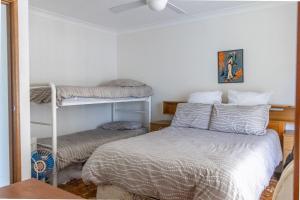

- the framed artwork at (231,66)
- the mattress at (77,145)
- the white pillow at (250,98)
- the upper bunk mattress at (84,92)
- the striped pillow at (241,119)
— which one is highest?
the framed artwork at (231,66)

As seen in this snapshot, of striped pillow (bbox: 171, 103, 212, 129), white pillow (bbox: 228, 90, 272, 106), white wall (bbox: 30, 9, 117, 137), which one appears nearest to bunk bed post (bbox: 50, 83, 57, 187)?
white wall (bbox: 30, 9, 117, 137)

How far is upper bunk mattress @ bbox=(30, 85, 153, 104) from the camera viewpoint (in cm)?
252

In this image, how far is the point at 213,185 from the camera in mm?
1477

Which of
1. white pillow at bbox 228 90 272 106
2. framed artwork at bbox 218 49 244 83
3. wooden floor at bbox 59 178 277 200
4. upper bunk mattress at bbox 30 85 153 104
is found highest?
framed artwork at bbox 218 49 244 83

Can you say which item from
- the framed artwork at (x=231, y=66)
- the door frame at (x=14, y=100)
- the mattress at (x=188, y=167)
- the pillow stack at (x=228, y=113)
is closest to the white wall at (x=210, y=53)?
the framed artwork at (x=231, y=66)

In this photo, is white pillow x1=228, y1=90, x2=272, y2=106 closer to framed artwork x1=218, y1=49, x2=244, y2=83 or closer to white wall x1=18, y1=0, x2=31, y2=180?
framed artwork x1=218, y1=49, x2=244, y2=83

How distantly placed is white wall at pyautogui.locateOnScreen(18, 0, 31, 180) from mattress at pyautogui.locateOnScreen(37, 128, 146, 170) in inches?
15.8

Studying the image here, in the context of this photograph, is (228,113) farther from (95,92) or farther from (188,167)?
(95,92)

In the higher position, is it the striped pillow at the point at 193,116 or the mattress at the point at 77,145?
the striped pillow at the point at 193,116

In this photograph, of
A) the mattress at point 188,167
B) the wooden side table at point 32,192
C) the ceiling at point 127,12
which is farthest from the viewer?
the ceiling at point 127,12

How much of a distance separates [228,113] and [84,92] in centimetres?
171

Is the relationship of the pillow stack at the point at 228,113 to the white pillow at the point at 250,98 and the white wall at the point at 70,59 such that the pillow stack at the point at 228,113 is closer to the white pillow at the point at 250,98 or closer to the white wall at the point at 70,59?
the white pillow at the point at 250,98

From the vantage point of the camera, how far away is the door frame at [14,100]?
203cm

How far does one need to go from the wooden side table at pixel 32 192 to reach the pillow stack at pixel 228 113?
2.11 meters
